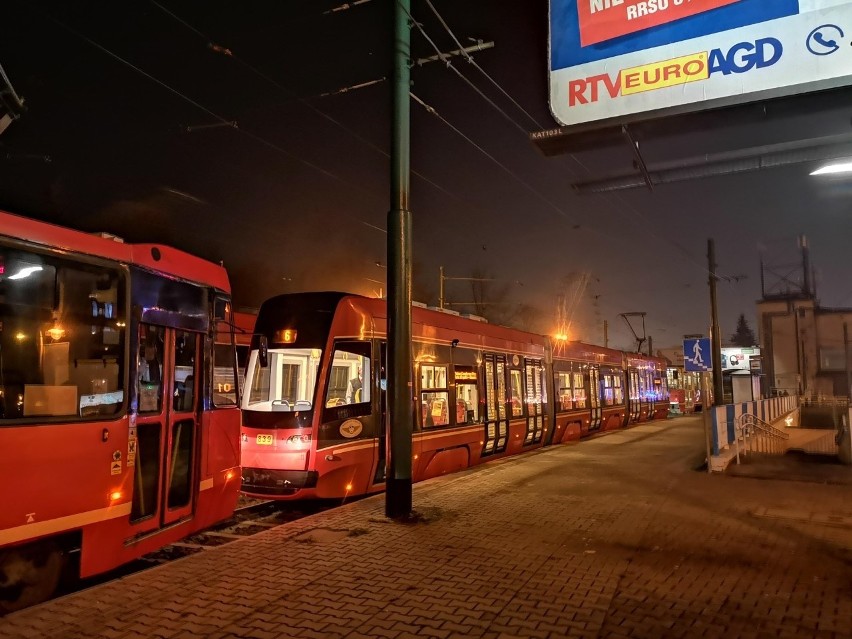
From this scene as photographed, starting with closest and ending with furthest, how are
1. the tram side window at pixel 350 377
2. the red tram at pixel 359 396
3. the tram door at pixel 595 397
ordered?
the red tram at pixel 359 396 < the tram side window at pixel 350 377 < the tram door at pixel 595 397

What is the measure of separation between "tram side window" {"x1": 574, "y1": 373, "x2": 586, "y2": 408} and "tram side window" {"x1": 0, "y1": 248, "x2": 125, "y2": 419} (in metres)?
15.2

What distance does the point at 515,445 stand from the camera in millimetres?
15016

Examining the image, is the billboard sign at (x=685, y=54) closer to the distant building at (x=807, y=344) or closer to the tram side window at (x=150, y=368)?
the tram side window at (x=150, y=368)

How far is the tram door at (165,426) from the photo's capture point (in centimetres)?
631

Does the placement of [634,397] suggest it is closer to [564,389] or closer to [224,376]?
[564,389]

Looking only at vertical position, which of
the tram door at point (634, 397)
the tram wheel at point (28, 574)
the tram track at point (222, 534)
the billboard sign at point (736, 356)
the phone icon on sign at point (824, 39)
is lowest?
the tram track at point (222, 534)

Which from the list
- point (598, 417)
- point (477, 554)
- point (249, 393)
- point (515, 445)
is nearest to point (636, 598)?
point (477, 554)

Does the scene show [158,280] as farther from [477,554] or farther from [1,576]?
[477,554]

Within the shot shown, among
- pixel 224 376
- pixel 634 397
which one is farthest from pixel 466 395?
pixel 634 397

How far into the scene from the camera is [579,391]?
771 inches

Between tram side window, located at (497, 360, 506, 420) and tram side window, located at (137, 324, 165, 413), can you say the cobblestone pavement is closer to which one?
tram side window, located at (137, 324, 165, 413)

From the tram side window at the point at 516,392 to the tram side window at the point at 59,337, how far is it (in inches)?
399

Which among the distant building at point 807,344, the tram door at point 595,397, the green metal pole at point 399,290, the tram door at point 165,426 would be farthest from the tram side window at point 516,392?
the distant building at point 807,344

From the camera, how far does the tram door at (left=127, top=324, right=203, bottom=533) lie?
6309 millimetres
